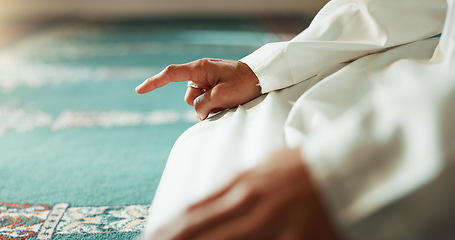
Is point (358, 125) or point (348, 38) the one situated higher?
point (348, 38)

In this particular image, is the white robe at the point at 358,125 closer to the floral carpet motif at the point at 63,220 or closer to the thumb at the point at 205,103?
the thumb at the point at 205,103

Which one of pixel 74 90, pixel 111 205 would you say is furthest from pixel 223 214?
pixel 74 90

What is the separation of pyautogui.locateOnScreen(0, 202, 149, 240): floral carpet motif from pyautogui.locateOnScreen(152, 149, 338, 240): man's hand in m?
0.49

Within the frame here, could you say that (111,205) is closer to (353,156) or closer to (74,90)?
(353,156)

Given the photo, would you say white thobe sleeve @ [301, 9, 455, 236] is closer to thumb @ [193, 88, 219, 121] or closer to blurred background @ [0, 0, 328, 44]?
thumb @ [193, 88, 219, 121]

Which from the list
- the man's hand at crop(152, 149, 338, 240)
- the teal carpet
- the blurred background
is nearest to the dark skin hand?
the man's hand at crop(152, 149, 338, 240)

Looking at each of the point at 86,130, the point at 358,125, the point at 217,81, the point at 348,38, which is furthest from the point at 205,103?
the point at 86,130

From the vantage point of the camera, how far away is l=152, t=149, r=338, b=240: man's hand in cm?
27

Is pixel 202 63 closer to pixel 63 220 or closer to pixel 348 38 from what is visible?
pixel 348 38

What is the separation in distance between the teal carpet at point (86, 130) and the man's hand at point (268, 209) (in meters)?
0.48

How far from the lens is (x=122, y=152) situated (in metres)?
1.16

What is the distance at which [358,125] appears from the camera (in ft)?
0.95

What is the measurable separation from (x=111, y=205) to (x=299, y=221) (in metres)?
0.65

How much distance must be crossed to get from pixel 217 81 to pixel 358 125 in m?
0.35
